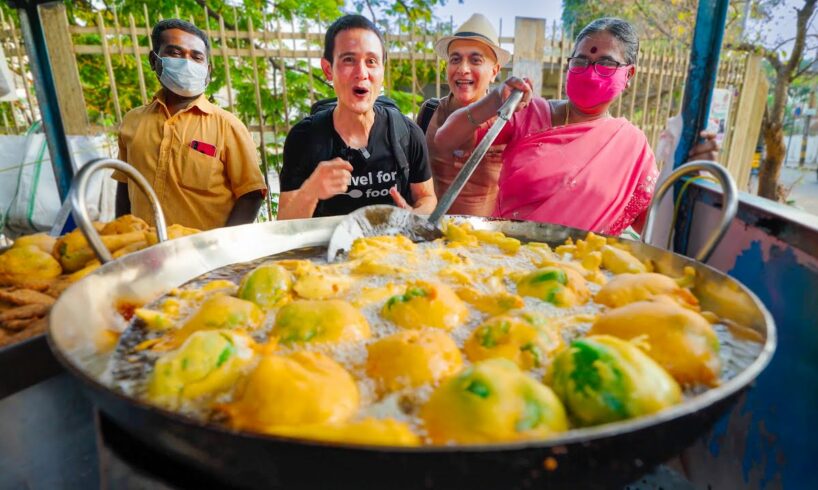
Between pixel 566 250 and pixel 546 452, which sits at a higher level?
pixel 546 452

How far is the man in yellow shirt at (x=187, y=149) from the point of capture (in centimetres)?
328

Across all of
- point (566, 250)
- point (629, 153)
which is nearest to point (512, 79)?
point (629, 153)

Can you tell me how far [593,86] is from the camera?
2711mm

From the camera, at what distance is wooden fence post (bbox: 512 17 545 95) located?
646 centimetres

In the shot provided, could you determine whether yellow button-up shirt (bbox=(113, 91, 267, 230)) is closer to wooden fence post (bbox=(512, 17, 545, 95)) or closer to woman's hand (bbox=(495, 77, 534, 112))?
woman's hand (bbox=(495, 77, 534, 112))

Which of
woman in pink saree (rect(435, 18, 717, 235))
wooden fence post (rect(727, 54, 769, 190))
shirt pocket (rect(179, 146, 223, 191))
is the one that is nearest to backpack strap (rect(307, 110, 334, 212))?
shirt pocket (rect(179, 146, 223, 191))

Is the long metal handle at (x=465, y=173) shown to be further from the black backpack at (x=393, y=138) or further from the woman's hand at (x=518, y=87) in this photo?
the black backpack at (x=393, y=138)

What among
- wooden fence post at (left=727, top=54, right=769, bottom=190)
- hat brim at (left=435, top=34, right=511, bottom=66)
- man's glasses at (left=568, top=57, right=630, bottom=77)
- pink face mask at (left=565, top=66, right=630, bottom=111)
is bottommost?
wooden fence post at (left=727, top=54, right=769, bottom=190)

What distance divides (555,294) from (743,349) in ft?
1.61

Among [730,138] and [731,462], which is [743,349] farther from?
[730,138]

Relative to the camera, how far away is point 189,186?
3.33 m

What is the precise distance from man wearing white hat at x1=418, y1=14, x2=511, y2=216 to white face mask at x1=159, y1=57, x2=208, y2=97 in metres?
1.83

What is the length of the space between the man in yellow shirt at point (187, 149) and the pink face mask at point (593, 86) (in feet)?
7.41

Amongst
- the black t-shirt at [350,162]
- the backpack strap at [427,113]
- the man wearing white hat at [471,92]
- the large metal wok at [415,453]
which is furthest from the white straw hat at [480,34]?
the large metal wok at [415,453]
